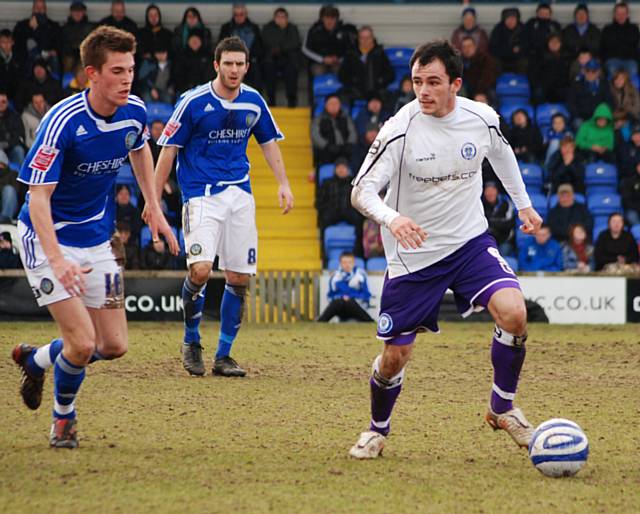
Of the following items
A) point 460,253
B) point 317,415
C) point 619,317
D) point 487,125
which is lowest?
point 619,317

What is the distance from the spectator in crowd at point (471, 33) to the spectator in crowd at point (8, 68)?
720cm

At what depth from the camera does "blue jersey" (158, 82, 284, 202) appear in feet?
31.2

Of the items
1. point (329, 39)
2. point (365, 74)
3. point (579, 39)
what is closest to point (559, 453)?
point (365, 74)

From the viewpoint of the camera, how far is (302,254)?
18641mm

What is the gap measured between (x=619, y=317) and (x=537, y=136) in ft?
13.8

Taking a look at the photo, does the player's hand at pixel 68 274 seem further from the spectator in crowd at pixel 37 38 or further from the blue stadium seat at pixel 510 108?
the blue stadium seat at pixel 510 108

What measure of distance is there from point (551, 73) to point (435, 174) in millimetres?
14077

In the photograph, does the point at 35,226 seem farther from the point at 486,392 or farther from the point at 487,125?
the point at 486,392

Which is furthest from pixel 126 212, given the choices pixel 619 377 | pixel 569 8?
pixel 569 8

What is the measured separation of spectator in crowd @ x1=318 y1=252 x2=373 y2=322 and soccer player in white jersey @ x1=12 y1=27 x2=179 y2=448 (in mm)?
8513

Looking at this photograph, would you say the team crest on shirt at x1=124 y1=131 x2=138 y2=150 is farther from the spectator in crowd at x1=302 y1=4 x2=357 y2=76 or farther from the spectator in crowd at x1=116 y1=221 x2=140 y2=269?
the spectator in crowd at x1=302 y1=4 x2=357 y2=76

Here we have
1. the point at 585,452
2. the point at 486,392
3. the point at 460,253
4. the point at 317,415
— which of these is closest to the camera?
the point at 585,452

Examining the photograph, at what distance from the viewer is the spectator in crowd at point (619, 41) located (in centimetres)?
2064

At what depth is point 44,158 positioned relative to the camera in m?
6.39
